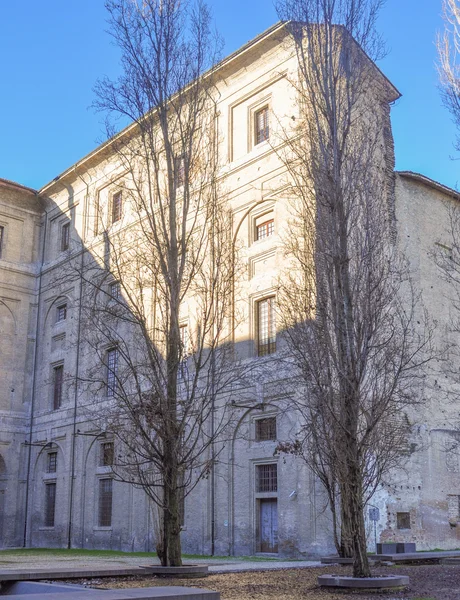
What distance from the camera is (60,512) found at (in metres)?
29.3

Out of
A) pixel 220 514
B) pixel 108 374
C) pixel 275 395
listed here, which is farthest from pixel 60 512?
pixel 275 395

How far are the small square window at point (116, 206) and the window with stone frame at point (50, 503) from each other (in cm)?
1075

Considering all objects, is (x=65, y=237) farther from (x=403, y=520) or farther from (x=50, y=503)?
(x=403, y=520)

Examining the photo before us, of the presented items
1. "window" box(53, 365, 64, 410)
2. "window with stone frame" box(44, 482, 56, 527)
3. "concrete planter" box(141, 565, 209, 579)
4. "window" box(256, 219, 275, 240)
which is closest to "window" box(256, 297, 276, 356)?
"window" box(256, 219, 275, 240)

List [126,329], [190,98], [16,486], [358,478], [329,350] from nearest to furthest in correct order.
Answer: [358,478], [329,350], [190,98], [126,329], [16,486]

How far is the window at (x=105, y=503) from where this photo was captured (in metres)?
27.3

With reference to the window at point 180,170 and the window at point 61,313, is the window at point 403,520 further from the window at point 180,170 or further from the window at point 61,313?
the window at point 61,313

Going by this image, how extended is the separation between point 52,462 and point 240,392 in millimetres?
11850

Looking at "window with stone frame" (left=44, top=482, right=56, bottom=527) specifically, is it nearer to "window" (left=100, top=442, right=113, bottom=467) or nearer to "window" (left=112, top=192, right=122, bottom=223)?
"window" (left=100, top=442, right=113, bottom=467)

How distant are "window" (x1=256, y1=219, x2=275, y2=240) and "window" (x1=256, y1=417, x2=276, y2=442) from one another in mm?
5574

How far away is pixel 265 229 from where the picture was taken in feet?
77.9

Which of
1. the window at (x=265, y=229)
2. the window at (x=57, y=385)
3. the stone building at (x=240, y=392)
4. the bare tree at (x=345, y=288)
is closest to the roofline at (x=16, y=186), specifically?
the stone building at (x=240, y=392)

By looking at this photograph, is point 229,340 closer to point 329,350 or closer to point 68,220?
point 329,350

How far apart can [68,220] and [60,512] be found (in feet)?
40.3
